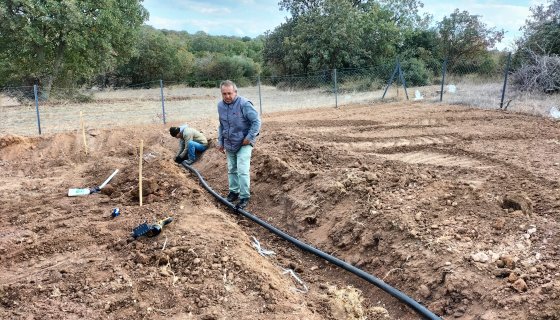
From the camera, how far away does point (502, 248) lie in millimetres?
3814

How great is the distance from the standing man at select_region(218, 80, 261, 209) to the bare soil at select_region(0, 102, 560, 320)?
0.50 meters

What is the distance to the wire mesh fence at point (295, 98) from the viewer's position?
12727mm

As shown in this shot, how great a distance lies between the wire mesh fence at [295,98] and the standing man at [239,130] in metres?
7.07

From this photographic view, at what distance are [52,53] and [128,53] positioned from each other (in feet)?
12.3

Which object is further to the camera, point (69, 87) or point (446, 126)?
point (69, 87)

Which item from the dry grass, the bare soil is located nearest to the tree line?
the dry grass

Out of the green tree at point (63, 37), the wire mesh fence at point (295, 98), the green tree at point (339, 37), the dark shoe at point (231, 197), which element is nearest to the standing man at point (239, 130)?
the dark shoe at point (231, 197)

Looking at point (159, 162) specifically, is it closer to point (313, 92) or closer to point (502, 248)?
point (502, 248)

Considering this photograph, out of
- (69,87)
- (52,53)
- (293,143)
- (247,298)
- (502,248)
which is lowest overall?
(247,298)

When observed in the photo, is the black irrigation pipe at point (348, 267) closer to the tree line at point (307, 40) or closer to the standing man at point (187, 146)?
the standing man at point (187, 146)

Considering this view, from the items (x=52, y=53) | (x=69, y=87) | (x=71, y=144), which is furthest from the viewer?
(x=69, y=87)

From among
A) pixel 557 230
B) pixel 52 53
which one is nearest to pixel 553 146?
pixel 557 230

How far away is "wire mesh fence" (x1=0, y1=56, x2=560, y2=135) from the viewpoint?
12727 mm

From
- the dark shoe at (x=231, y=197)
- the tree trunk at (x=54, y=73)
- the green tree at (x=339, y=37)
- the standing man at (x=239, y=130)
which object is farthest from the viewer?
the green tree at (x=339, y=37)
